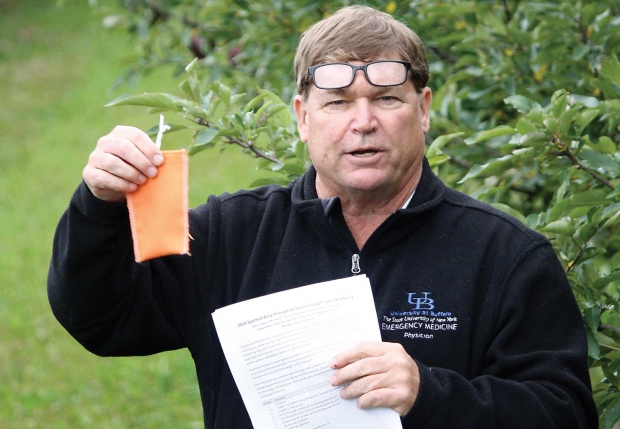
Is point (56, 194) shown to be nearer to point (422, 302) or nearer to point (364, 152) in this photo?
point (364, 152)

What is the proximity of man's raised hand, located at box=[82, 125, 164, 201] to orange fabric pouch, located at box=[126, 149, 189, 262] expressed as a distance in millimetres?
20

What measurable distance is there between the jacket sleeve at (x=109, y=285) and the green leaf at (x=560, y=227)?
83 cm

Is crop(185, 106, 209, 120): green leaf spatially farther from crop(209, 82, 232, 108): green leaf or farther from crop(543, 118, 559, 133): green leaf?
crop(543, 118, 559, 133): green leaf

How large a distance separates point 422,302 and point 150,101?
2.69 ft

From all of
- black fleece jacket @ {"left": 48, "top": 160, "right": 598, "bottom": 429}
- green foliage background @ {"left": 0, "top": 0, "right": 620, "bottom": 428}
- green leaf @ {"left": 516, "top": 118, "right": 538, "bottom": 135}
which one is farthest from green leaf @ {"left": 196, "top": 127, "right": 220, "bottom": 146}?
green leaf @ {"left": 516, "top": 118, "right": 538, "bottom": 135}

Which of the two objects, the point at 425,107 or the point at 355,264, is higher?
the point at 425,107

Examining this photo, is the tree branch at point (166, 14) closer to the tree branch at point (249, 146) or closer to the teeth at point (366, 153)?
the tree branch at point (249, 146)

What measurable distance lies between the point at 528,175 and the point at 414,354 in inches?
47.2

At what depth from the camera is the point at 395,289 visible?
72.0 inches

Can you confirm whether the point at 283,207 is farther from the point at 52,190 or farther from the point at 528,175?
the point at 52,190

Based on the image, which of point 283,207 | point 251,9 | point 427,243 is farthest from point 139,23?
point 427,243

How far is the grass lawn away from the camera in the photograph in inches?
198

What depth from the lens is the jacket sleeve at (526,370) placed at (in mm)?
1667

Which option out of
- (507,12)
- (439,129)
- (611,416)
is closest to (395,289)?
(611,416)
